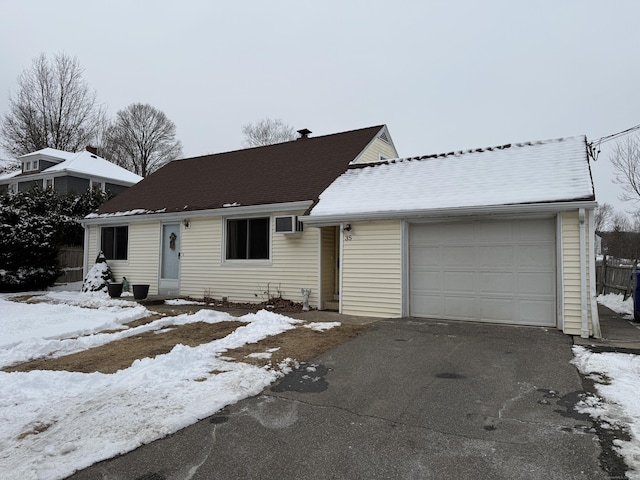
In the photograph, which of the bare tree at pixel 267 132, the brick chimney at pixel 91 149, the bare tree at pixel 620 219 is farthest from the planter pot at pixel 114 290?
the bare tree at pixel 620 219

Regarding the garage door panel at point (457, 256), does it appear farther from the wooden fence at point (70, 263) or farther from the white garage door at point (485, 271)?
the wooden fence at point (70, 263)

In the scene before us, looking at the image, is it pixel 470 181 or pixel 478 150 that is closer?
pixel 470 181

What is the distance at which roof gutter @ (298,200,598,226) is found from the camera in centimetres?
692

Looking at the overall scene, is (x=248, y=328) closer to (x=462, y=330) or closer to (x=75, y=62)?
(x=462, y=330)

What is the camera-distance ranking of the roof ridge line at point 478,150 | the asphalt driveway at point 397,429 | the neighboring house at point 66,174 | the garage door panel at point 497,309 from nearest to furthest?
the asphalt driveway at point 397,429, the garage door panel at point 497,309, the roof ridge line at point 478,150, the neighboring house at point 66,174

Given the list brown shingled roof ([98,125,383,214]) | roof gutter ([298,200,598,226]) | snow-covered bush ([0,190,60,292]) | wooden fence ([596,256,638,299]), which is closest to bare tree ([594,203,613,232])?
wooden fence ([596,256,638,299])

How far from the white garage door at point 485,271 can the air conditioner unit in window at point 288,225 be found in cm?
305

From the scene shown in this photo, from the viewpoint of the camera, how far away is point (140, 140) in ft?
121

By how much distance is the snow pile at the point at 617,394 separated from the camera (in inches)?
118

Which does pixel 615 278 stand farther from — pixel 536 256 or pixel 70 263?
pixel 70 263

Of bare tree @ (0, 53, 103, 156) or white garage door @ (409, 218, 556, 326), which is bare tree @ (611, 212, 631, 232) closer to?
white garage door @ (409, 218, 556, 326)

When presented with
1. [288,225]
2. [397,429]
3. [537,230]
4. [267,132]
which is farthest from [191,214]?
[267,132]

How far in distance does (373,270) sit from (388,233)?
2.95 feet

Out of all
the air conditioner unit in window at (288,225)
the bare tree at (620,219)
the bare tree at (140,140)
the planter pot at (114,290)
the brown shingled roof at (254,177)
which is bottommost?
the planter pot at (114,290)
